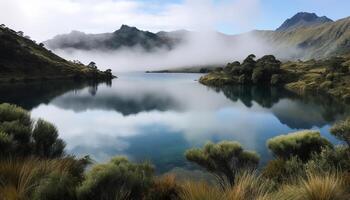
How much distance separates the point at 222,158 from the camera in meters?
24.5

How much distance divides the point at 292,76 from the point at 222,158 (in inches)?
6181

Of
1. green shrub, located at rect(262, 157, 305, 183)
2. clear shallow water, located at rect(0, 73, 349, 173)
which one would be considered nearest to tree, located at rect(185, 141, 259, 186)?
green shrub, located at rect(262, 157, 305, 183)

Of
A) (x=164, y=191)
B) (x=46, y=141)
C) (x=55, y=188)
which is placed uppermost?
(x=55, y=188)

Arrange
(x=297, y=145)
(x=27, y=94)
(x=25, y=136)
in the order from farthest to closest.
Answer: (x=27, y=94)
(x=297, y=145)
(x=25, y=136)

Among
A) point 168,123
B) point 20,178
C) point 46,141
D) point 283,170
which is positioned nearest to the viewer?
point 20,178

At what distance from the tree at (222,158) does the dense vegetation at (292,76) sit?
10554 centimetres

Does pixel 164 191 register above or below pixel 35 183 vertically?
below

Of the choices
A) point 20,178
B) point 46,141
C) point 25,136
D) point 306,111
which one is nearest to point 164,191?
point 20,178

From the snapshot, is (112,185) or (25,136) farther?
(25,136)

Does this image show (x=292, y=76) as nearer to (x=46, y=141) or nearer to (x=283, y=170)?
(x=283, y=170)

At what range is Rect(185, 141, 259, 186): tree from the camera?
2417cm

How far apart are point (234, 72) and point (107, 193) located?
178091mm

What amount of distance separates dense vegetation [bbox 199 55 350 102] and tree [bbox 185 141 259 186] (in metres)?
106

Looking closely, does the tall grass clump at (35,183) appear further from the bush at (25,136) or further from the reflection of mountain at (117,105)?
the reflection of mountain at (117,105)
